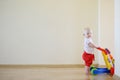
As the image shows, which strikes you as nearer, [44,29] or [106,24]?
[106,24]

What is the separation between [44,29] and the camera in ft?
15.8

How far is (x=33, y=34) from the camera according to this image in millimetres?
4801

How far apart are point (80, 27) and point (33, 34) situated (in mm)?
939

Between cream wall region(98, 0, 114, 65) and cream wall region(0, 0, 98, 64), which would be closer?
cream wall region(98, 0, 114, 65)

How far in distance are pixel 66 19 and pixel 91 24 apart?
0.51 metres

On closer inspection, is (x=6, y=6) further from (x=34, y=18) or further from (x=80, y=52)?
(x=80, y=52)

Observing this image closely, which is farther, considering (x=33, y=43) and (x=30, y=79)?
(x=33, y=43)

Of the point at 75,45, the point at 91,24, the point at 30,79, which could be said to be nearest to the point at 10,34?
the point at 75,45

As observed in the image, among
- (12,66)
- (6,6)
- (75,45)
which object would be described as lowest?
(12,66)

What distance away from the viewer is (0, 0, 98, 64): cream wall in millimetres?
4766

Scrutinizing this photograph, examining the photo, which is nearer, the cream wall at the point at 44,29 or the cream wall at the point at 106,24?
the cream wall at the point at 106,24

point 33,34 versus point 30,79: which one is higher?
point 33,34

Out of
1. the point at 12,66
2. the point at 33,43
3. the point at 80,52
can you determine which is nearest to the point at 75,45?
the point at 80,52

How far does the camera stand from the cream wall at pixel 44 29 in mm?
4766
